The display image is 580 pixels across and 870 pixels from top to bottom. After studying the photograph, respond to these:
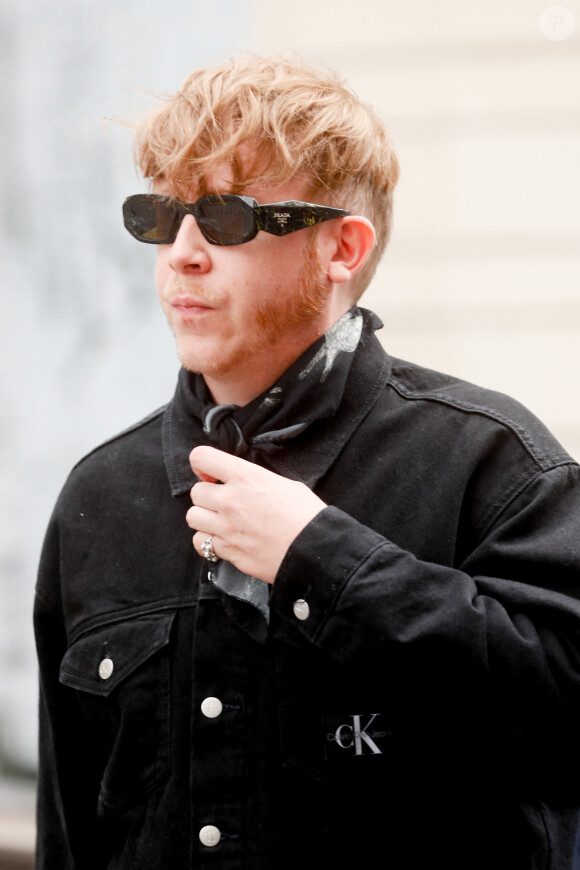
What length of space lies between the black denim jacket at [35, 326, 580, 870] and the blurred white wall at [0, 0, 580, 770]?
0.84 metres

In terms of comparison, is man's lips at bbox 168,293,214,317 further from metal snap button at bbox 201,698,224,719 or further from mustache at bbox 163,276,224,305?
metal snap button at bbox 201,698,224,719

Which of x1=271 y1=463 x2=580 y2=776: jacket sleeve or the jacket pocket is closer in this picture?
x1=271 y1=463 x2=580 y2=776: jacket sleeve

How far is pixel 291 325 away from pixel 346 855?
90cm

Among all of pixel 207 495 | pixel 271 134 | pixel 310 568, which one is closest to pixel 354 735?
pixel 310 568

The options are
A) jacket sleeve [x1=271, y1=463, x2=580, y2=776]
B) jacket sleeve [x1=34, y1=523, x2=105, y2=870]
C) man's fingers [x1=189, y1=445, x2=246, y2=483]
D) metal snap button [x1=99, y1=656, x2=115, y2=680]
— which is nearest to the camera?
jacket sleeve [x1=271, y1=463, x2=580, y2=776]

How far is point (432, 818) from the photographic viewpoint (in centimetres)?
156

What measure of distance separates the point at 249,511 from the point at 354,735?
42 centimetres

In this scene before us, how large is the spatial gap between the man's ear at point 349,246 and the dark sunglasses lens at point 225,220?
7.1 inches

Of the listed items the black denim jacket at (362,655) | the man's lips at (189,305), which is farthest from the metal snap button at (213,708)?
the man's lips at (189,305)

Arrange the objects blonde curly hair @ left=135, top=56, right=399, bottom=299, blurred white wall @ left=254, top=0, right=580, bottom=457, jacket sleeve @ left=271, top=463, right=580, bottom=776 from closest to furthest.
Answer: jacket sleeve @ left=271, top=463, right=580, bottom=776
blonde curly hair @ left=135, top=56, right=399, bottom=299
blurred white wall @ left=254, top=0, right=580, bottom=457

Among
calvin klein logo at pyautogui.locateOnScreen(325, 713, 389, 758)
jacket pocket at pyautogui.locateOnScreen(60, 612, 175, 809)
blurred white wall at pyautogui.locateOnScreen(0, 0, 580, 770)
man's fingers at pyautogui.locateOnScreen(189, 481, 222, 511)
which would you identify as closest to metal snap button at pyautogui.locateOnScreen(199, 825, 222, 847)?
jacket pocket at pyautogui.locateOnScreen(60, 612, 175, 809)

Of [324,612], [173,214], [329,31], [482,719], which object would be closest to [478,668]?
[482,719]

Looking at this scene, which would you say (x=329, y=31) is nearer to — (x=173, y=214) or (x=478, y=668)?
(x=173, y=214)

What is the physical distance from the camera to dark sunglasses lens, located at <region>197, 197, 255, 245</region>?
158 cm
